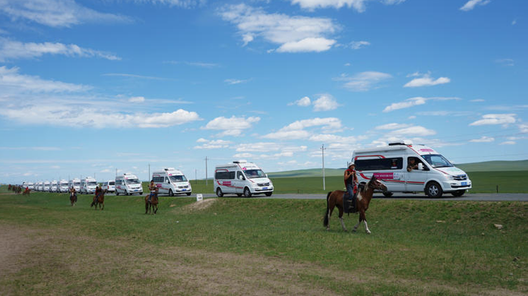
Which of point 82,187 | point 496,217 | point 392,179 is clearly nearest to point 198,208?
point 392,179

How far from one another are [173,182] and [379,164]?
25.6 meters

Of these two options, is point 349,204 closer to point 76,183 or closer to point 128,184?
point 128,184

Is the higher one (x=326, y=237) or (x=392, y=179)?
(x=392, y=179)

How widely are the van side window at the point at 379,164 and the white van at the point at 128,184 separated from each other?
34058mm

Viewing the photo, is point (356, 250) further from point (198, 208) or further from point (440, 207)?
point (198, 208)

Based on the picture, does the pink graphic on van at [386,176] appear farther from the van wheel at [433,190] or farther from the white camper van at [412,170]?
the van wheel at [433,190]

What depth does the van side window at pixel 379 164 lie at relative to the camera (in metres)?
27.0

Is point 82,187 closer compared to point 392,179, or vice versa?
point 392,179

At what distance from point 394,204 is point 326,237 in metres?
8.57

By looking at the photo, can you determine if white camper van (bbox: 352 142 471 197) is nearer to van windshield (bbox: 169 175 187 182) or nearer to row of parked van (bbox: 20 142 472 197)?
row of parked van (bbox: 20 142 472 197)

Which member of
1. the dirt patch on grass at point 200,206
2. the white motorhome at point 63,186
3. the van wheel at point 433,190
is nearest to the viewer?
the van wheel at point 433,190

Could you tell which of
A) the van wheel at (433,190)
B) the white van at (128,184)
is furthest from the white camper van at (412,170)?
the white van at (128,184)

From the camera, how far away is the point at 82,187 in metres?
74.4

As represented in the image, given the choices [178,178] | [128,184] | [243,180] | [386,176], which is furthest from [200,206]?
[128,184]
